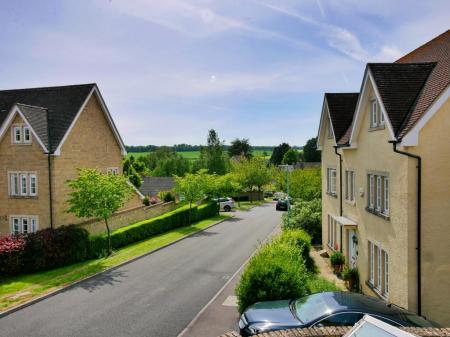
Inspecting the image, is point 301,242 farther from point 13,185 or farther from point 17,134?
point 17,134

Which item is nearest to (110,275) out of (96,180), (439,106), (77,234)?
(77,234)

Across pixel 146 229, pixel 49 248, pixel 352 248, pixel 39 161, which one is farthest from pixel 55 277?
pixel 352 248

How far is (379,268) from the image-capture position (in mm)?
14555

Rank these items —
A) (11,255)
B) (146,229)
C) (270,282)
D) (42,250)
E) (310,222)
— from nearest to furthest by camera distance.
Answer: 1. (270,282)
2. (11,255)
3. (42,250)
4. (310,222)
5. (146,229)

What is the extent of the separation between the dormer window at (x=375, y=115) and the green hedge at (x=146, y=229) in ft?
55.6

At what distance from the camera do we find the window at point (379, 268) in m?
14.0

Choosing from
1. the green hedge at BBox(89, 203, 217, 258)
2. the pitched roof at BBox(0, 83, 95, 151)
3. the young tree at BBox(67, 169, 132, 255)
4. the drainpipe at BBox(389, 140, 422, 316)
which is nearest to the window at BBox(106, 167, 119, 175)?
the green hedge at BBox(89, 203, 217, 258)

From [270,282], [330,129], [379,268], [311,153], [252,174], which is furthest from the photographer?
[311,153]

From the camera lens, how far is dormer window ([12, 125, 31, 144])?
2569 cm

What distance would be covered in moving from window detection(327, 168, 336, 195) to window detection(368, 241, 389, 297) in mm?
6926

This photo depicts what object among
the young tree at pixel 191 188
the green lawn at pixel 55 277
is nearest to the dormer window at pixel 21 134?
the green lawn at pixel 55 277

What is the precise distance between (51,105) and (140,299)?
19.1 meters

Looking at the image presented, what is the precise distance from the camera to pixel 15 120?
2567 cm

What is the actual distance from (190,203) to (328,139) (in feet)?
58.4
